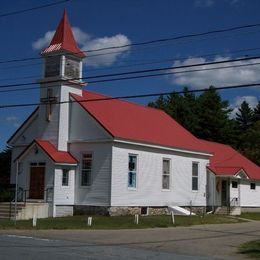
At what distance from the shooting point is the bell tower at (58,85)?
36562mm

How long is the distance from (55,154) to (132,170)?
501 centimetres

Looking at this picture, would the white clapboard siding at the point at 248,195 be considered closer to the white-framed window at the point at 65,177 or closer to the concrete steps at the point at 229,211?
the concrete steps at the point at 229,211

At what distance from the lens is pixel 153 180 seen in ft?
126

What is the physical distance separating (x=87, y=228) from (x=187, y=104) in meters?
48.9

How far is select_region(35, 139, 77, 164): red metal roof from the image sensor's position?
35.0 meters

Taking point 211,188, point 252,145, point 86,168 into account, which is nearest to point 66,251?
point 86,168

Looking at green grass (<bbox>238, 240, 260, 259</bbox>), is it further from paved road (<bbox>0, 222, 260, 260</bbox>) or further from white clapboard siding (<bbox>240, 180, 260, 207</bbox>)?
white clapboard siding (<bbox>240, 180, 260, 207</bbox>)

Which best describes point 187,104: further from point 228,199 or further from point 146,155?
point 146,155

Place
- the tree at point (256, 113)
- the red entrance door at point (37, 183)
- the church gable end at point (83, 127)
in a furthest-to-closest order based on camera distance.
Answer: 1. the tree at point (256, 113)
2. the red entrance door at point (37, 183)
3. the church gable end at point (83, 127)

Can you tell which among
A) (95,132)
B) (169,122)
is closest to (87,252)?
(95,132)

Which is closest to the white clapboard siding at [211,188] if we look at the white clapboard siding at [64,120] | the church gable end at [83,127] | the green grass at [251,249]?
the church gable end at [83,127]

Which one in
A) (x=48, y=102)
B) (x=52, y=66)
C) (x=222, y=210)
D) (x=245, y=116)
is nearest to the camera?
(x=48, y=102)

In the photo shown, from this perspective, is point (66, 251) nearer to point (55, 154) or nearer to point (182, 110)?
point (55, 154)

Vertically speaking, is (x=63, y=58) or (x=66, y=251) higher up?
(x=63, y=58)
